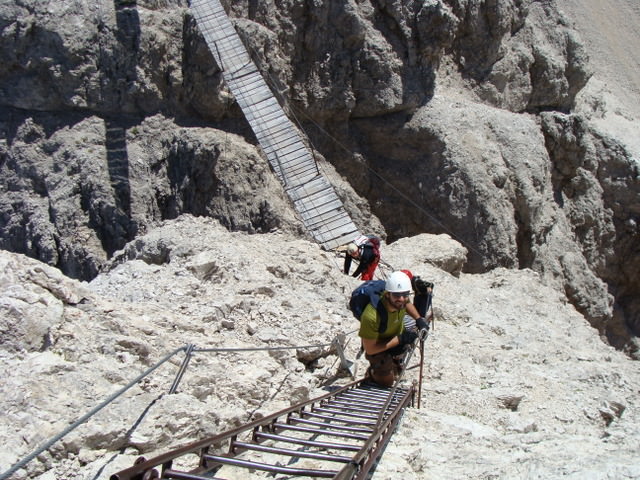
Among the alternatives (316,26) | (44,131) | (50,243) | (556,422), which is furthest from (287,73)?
(556,422)

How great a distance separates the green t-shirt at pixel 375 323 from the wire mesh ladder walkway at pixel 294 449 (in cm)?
55

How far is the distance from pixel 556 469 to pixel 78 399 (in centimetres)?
287

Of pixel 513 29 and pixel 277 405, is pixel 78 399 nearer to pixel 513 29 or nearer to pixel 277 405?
pixel 277 405

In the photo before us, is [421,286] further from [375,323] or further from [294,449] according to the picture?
[294,449]

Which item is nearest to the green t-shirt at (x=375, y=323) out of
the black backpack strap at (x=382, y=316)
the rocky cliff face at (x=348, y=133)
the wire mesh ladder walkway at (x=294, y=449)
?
the black backpack strap at (x=382, y=316)

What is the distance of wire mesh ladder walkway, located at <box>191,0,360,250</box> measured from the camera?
12.3 meters

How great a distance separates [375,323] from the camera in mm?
5438

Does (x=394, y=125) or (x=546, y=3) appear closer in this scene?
(x=394, y=125)

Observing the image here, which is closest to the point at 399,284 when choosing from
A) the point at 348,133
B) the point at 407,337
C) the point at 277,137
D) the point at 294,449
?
the point at 407,337

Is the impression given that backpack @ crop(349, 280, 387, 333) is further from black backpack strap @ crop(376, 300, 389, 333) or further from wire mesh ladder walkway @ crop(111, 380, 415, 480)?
wire mesh ladder walkway @ crop(111, 380, 415, 480)

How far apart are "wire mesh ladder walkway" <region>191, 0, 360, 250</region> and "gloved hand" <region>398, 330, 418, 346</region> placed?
21.0 feet

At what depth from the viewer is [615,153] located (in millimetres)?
19688

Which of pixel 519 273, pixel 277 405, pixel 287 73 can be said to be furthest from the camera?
pixel 287 73

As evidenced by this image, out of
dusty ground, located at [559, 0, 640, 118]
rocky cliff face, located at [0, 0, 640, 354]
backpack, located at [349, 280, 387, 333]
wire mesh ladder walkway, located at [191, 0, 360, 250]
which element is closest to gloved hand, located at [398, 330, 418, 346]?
backpack, located at [349, 280, 387, 333]
